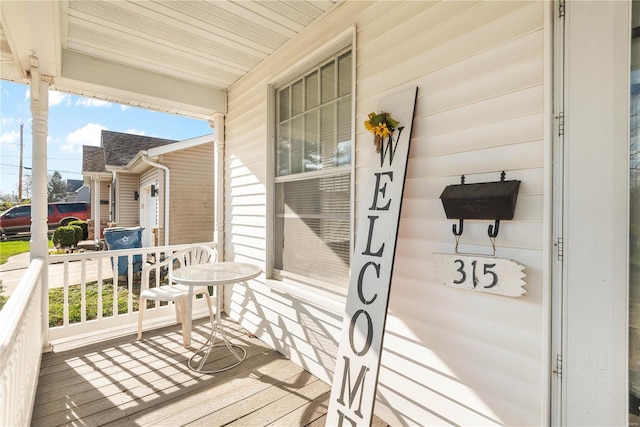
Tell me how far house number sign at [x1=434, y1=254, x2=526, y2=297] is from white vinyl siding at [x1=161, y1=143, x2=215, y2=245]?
257 inches

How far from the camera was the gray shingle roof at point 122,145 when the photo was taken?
9664mm

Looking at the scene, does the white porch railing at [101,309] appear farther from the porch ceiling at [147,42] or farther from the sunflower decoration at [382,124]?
the sunflower decoration at [382,124]

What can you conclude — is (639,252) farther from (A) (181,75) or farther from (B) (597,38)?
(A) (181,75)

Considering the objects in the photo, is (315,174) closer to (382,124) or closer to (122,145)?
(382,124)

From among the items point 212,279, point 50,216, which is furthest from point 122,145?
point 212,279

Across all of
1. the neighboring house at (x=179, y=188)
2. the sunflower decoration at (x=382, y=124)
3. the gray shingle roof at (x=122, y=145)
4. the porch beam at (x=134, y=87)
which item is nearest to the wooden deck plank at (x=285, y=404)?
the sunflower decoration at (x=382, y=124)

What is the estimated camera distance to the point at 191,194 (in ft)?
23.3

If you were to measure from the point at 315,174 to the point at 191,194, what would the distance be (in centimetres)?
548

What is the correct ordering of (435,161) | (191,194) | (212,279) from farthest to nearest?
(191,194) < (212,279) < (435,161)

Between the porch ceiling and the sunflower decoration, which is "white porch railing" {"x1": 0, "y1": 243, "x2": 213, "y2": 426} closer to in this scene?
the porch ceiling

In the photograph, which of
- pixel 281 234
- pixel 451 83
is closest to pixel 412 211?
pixel 451 83

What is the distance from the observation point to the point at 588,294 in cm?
114

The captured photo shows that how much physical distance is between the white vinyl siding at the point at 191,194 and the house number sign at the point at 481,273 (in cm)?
652

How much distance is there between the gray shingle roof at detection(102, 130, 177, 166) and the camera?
9.66 m
